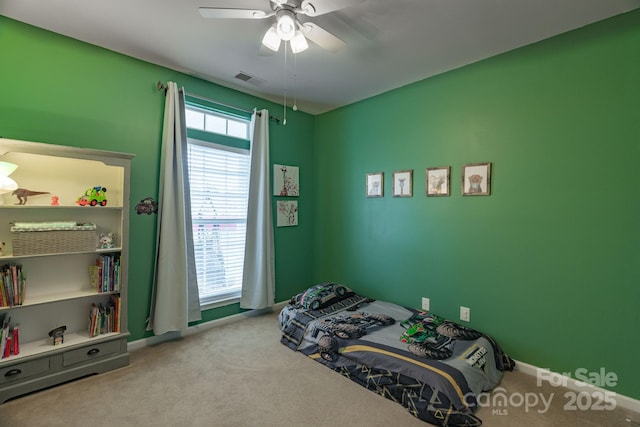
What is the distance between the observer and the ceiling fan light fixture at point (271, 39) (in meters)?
1.95

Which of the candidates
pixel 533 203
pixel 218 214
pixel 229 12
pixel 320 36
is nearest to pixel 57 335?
pixel 218 214

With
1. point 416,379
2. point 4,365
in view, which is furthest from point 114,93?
point 416,379

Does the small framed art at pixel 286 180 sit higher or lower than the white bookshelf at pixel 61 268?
higher

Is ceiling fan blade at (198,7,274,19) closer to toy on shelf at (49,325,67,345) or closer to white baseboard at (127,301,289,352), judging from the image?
toy on shelf at (49,325,67,345)

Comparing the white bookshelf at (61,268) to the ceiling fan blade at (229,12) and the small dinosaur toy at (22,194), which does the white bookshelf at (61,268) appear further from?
the ceiling fan blade at (229,12)

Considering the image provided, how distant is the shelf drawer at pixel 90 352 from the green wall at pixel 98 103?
340mm

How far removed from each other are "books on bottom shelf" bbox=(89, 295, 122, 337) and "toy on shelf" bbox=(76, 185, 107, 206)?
0.80m

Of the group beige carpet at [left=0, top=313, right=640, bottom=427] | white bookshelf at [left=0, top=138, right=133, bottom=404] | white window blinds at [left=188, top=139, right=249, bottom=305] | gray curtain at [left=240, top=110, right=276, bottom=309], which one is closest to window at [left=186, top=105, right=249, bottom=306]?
white window blinds at [left=188, top=139, right=249, bottom=305]

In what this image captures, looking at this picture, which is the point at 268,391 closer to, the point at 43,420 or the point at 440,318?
the point at 43,420

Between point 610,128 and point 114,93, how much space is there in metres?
3.93

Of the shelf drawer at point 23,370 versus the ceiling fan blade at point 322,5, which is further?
the shelf drawer at point 23,370

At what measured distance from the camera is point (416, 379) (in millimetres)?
2041

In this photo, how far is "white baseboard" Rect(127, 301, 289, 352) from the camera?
2.79m

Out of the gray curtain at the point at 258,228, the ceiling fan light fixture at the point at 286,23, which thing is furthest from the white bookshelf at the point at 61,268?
the ceiling fan light fixture at the point at 286,23
